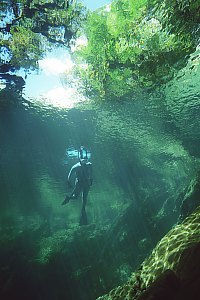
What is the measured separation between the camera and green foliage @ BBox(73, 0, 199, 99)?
7582 millimetres

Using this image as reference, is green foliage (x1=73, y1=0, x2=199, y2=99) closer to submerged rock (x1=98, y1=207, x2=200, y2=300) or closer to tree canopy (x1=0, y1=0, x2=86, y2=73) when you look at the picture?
tree canopy (x1=0, y1=0, x2=86, y2=73)

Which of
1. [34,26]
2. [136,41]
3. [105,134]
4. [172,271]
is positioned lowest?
[172,271]

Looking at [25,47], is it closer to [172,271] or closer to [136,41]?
[136,41]

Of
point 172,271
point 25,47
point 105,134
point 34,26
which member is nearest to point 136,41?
point 34,26

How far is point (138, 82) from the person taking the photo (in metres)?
12.4

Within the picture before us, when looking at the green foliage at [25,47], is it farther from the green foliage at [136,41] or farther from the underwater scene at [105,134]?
the green foliage at [136,41]

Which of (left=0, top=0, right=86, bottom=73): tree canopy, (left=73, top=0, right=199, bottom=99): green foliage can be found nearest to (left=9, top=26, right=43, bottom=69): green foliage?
(left=0, top=0, right=86, bottom=73): tree canopy

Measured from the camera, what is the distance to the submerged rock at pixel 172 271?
4617mm

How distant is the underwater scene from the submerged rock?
0.09 feet

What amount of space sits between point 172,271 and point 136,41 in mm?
7509

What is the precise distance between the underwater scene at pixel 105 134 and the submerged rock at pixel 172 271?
28 mm

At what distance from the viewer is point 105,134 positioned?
2042cm

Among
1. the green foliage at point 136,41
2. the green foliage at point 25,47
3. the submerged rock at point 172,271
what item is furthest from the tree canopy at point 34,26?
the submerged rock at point 172,271

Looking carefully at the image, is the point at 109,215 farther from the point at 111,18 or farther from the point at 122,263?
the point at 111,18
